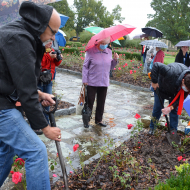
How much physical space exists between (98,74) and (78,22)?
57.0 meters

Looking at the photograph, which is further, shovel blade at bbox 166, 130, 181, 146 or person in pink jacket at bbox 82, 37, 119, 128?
person in pink jacket at bbox 82, 37, 119, 128

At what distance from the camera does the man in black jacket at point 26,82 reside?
61.6 inches

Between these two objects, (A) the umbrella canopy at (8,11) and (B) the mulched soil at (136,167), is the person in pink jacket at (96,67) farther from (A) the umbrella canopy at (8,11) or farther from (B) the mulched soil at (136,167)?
(A) the umbrella canopy at (8,11)

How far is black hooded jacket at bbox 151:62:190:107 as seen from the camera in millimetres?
3449

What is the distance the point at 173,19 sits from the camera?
45000mm

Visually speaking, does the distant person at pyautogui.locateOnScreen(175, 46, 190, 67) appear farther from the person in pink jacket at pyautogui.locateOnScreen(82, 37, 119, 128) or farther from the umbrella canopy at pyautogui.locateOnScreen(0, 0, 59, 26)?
the umbrella canopy at pyautogui.locateOnScreen(0, 0, 59, 26)

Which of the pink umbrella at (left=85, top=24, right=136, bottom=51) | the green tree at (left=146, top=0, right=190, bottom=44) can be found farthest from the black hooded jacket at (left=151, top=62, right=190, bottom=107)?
the green tree at (left=146, top=0, right=190, bottom=44)

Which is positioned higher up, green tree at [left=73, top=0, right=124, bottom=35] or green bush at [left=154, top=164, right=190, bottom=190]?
green tree at [left=73, top=0, right=124, bottom=35]

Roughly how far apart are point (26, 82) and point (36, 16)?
0.55m

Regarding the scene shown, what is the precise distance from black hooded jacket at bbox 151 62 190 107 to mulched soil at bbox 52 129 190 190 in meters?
0.85

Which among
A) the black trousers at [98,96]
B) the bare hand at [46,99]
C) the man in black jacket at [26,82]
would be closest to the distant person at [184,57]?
the black trousers at [98,96]

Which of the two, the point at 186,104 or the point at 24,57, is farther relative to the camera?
the point at 186,104

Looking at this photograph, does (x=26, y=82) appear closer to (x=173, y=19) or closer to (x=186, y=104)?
(x=186, y=104)

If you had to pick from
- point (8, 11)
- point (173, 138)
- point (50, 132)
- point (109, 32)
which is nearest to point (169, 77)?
point (173, 138)
